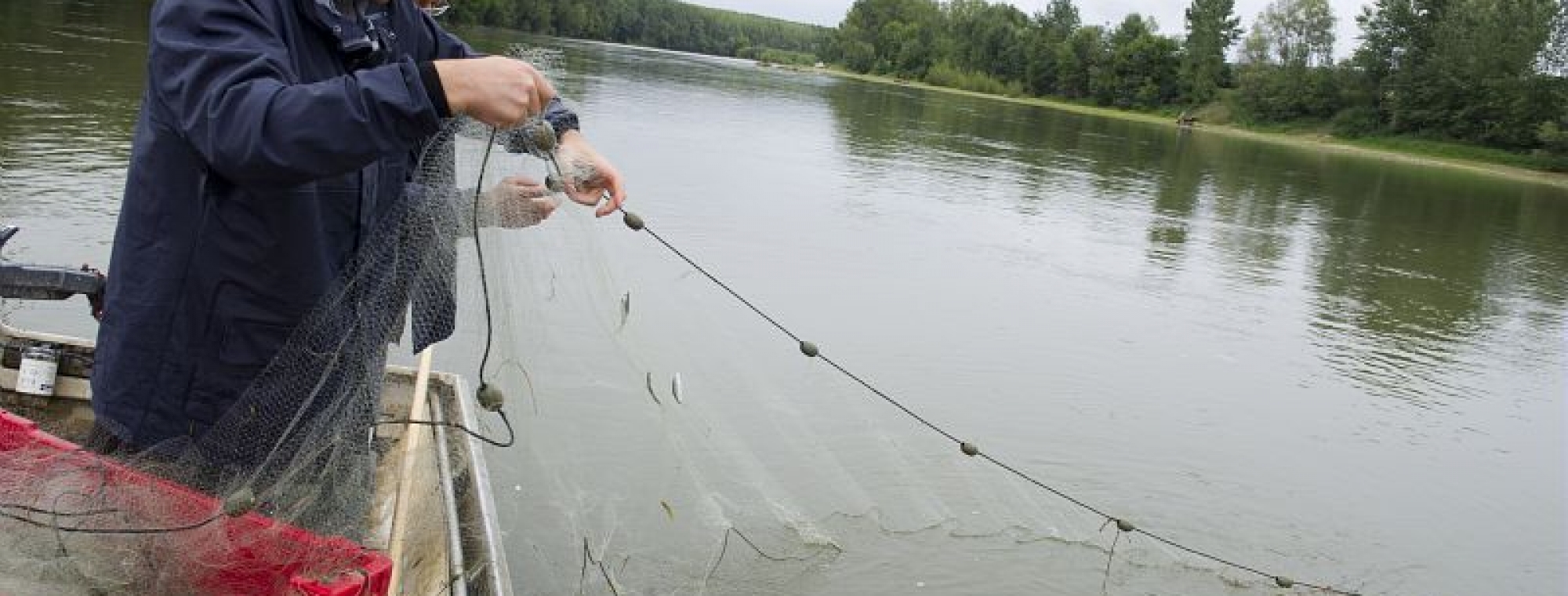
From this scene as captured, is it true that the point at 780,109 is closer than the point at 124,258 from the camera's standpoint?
No

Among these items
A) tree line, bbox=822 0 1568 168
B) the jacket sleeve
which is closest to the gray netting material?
the jacket sleeve

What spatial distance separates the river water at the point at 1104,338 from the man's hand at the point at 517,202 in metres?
0.99

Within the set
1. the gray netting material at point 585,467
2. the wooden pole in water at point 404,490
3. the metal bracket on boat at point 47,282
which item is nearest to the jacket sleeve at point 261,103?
the gray netting material at point 585,467

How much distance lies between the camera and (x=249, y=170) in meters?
1.91

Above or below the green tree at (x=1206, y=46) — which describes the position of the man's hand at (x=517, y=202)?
below

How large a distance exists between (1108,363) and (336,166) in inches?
366

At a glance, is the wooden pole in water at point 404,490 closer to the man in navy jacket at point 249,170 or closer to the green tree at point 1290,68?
the man in navy jacket at point 249,170

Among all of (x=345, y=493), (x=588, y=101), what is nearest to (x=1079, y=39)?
(x=588, y=101)

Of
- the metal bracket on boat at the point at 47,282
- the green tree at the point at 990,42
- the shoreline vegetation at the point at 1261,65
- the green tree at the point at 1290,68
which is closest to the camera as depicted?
the metal bracket on boat at the point at 47,282

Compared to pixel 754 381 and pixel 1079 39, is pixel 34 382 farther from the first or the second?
pixel 1079 39

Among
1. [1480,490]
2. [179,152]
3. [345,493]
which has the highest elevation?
[179,152]

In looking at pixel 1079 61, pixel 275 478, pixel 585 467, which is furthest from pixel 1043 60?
A: pixel 275 478

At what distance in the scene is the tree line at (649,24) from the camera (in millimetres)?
98500

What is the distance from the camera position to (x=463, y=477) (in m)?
4.75
